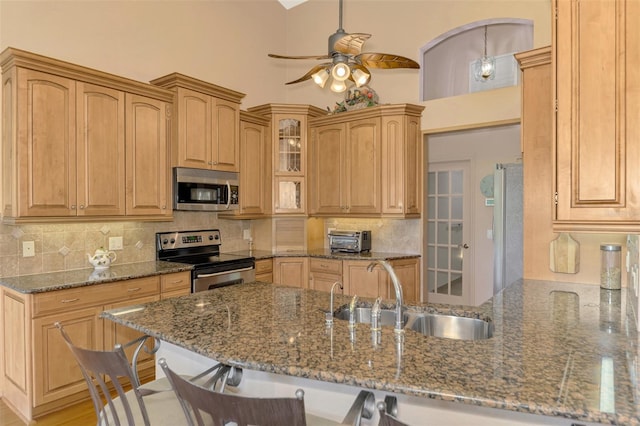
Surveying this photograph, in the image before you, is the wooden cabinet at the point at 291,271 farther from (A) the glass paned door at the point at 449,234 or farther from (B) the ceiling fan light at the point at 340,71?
(B) the ceiling fan light at the point at 340,71

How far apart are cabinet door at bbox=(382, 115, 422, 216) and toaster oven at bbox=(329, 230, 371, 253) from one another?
0.44 metres

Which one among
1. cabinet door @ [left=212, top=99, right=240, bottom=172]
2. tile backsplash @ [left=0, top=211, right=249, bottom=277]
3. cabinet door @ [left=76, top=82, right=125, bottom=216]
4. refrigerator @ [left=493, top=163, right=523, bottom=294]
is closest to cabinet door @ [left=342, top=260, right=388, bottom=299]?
refrigerator @ [left=493, top=163, right=523, bottom=294]

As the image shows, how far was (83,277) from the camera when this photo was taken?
2969 millimetres

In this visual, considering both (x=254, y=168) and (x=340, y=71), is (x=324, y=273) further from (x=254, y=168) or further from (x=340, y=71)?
(x=340, y=71)

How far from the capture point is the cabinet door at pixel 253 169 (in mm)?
4457

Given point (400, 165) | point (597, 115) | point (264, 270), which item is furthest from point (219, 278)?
point (597, 115)

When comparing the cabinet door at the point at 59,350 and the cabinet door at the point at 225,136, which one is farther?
the cabinet door at the point at 225,136

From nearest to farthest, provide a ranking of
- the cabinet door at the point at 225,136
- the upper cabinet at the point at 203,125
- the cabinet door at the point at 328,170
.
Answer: the upper cabinet at the point at 203,125
the cabinet door at the point at 225,136
the cabinet door at the point at 328,170

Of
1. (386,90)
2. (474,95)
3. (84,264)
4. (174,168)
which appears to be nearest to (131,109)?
(174,168)

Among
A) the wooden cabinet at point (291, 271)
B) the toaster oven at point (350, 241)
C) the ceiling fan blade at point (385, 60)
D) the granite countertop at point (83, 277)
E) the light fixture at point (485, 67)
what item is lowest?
the wooden cabinet at point (291, 271)

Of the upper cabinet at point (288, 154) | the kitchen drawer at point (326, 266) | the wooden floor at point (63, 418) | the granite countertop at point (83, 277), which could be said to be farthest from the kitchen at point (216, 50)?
the wooden floor at point (63, 418)

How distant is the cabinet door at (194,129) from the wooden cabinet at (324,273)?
5.18ft

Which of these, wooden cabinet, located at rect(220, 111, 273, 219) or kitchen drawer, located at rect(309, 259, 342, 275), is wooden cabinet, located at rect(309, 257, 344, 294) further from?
wooden cabinet, located at rect(220, 111, 273, 219)

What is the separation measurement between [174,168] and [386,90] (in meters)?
2.58
